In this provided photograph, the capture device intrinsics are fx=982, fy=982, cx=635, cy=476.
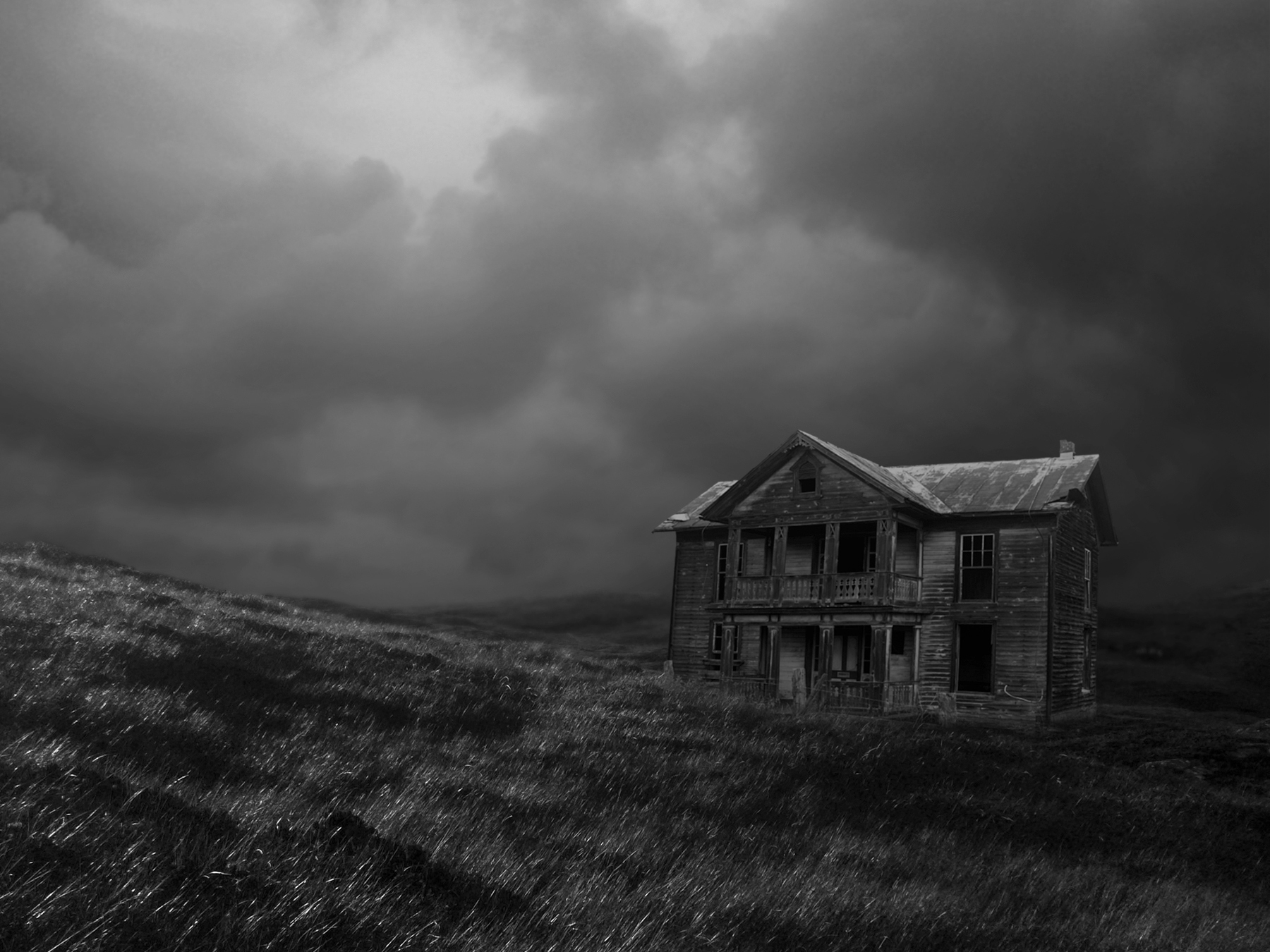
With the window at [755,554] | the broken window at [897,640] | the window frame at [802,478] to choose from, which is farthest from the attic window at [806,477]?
the broken window at [897,640]

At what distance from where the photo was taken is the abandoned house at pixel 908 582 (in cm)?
2806

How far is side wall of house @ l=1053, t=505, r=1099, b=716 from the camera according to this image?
94.4ft

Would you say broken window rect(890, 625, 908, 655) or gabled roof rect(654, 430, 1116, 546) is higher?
gabled roof rect(654, 430, 1116, 546)

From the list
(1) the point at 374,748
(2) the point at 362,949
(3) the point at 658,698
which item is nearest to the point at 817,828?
(1) the point at 374,748

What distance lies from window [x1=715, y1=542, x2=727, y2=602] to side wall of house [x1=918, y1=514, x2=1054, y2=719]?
6.94 metres

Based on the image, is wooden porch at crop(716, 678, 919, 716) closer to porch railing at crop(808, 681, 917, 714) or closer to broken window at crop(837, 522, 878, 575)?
porch railing at crop(808, 681, 917, 714)

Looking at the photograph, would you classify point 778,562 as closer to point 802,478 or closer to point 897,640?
point 802,478

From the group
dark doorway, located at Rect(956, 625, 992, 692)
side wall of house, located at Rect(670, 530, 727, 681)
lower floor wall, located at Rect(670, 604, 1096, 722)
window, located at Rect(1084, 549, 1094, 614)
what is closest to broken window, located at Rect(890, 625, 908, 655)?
lower floor wall, located at Rect(670, 604, 1096, 722)

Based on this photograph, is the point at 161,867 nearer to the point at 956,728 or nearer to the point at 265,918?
the point at 265,918

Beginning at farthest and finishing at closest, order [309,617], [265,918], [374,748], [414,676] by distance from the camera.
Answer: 1. [309,617]
2. [414,676]
3. [374,748]
4. [265,918]

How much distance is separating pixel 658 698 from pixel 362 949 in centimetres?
1616

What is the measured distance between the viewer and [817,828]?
12.1 m

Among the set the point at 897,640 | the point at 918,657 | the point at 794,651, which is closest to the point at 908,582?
the point at 918,657

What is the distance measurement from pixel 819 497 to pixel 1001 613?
20.3 ft
